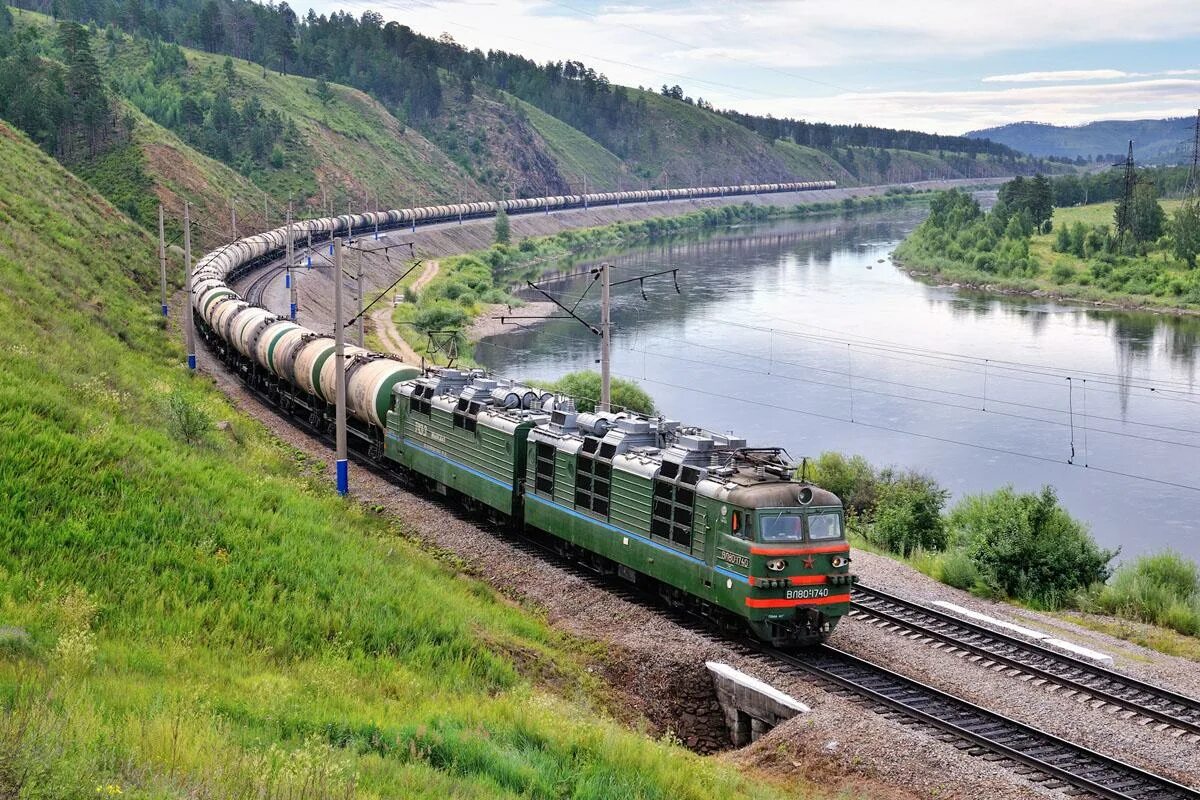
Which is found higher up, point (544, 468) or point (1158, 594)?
point (544, 468)

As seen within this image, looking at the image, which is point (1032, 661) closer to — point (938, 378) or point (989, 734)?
point (989, 734)

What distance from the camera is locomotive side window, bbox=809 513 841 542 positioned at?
21.6 m

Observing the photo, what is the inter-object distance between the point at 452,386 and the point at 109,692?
838 inches

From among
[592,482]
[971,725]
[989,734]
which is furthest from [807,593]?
[592,482]

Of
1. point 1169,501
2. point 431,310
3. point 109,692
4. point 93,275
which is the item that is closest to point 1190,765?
point 109,692

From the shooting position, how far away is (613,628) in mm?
23688

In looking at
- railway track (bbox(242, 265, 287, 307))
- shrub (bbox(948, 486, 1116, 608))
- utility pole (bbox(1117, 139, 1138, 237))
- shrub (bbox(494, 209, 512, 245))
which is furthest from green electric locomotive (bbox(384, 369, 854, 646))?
shrub (bbox(494, 209, 512, 245))

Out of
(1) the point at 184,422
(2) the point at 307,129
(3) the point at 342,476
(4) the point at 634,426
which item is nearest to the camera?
(4) the point at 634,426

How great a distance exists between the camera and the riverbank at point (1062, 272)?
10281 cm

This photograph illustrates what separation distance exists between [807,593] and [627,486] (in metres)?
4.94

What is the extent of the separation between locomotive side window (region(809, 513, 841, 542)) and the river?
75.9 ft

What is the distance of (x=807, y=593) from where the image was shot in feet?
70.5

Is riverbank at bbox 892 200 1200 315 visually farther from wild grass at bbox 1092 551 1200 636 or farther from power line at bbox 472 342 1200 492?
wild grass at bbox 1092 551 1200 636

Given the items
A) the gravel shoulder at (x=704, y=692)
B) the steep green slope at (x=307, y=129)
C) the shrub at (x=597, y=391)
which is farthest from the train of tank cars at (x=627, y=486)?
the steep green slope at (x=307, y=129)
